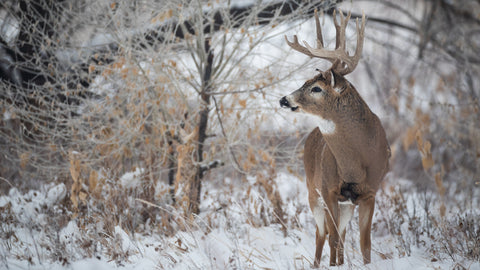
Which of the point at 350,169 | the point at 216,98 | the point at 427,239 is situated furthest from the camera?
the point at 216,98

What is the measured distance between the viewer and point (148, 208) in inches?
220

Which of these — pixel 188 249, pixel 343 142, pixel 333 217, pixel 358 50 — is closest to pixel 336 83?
pixel 358 50

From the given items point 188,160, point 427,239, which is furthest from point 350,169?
point 188,160

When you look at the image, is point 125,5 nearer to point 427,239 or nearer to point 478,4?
point 427,239

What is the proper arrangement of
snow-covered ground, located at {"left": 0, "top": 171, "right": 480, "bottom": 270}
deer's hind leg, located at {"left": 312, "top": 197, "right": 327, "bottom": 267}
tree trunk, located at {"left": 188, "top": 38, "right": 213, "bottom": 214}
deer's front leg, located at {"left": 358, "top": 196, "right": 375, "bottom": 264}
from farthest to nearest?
tree trunk, located at {"left": 188, "top": 38, "right": 213, "bottom": 214}
deer's hind leg, located at {"left": 312, "top": 197, "right": 327, "bottom": 267}
snow-covered ground, located at {"left": 0, "top": 171, "right": 480, "bottom": 270}
deer's front leg, located at {"left": 358, "top": 196, "right": 375, "bottom": 264}

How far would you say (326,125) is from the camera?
3256mm

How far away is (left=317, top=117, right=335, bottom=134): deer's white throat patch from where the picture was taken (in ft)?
10.6

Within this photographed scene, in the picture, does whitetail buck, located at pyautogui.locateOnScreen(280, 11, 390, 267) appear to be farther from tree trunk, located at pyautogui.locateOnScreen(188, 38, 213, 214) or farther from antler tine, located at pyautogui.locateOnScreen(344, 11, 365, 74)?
tree trunk, located at pyautogui.locateOnScreen(188, 38, 213, 214)

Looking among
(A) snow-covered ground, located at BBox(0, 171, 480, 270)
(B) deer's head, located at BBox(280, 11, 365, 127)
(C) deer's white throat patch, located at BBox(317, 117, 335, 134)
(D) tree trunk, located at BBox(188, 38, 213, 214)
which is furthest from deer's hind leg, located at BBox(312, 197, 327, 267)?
(D) tree trunk, located at BBox(188, 38, 213, 214)

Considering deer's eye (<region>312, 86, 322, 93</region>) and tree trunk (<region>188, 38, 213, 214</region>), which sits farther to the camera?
tree trunk (<region>188, 38, 213, 214</region>)

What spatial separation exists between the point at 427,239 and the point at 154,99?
353 cm

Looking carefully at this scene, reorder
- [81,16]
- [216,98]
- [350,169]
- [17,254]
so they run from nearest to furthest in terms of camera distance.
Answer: [350,169]
[17,254]
[81,16]
[216,98]

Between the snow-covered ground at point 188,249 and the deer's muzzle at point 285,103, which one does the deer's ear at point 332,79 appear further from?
the snow-covered ground at point 188,249

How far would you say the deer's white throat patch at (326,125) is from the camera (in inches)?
127
